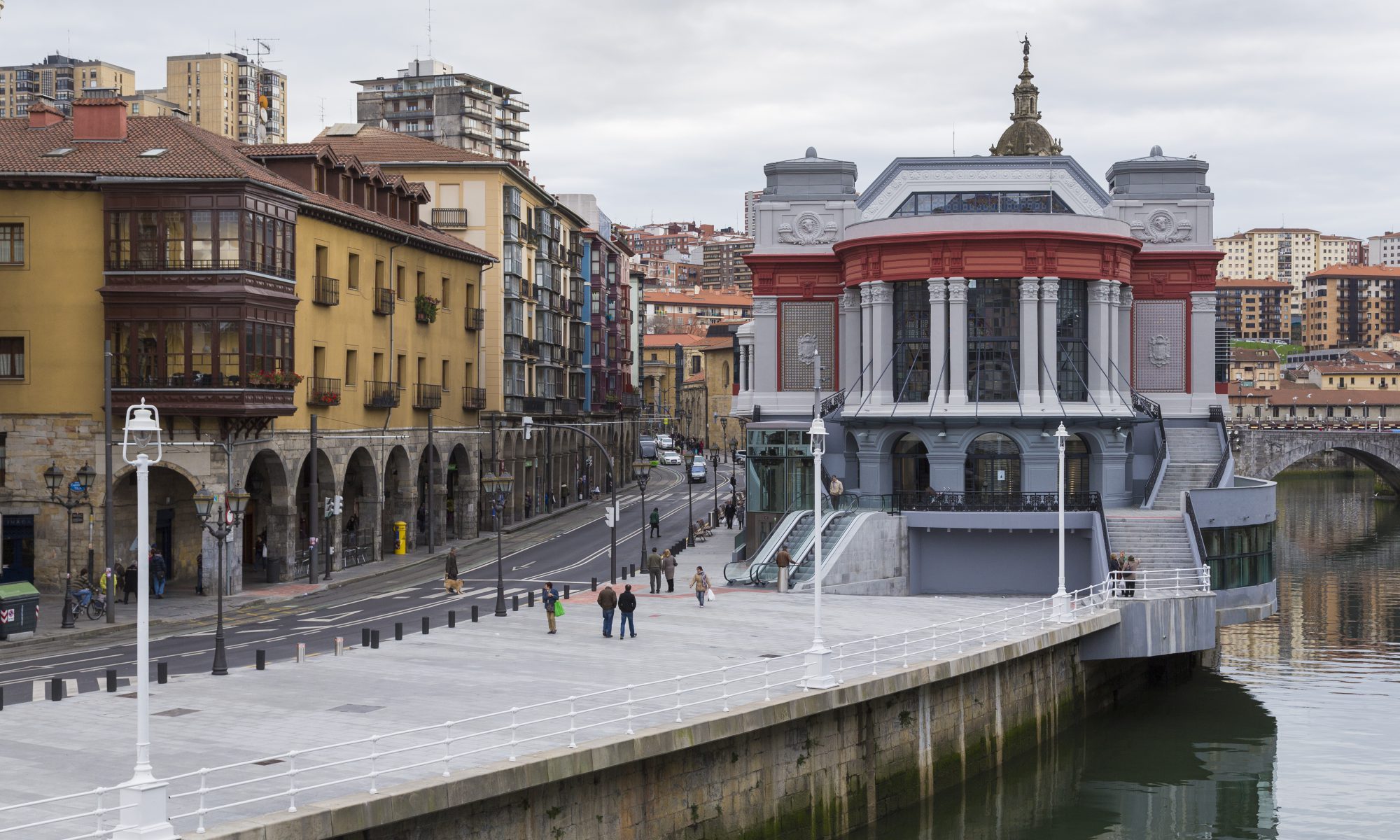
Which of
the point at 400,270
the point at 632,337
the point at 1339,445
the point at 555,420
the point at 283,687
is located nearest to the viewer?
the point at 283,687

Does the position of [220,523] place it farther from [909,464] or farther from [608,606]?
[909,464]

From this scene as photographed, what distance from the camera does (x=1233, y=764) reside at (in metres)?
40.1

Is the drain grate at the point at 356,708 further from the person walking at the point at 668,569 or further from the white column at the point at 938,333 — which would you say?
the white column at the point at 938,333

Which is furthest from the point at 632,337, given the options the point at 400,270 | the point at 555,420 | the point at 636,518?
the point at 400,270

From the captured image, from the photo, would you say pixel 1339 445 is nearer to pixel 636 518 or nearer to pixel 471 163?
pixel 636 518

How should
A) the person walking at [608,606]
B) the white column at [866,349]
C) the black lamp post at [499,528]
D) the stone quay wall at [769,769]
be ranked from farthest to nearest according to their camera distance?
the white column at [866,349], the black lamp post at [499,528], the person walking at [608,606], the stone quay wall at [769,769]

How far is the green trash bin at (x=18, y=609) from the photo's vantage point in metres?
43.5

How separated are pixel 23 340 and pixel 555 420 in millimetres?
45701

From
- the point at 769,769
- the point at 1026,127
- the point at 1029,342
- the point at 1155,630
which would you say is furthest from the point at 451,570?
the point at 1026,127

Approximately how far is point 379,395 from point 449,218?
21.3m

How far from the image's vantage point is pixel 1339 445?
468 ft

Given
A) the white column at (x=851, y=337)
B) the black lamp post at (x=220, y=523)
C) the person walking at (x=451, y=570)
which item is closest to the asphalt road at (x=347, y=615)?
the person walking at (x=451, y=570)

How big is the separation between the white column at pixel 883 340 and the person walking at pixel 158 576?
26173 mm

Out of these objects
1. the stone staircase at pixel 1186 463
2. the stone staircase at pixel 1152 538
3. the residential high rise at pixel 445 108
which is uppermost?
the residential high rise at pixel 445 108
